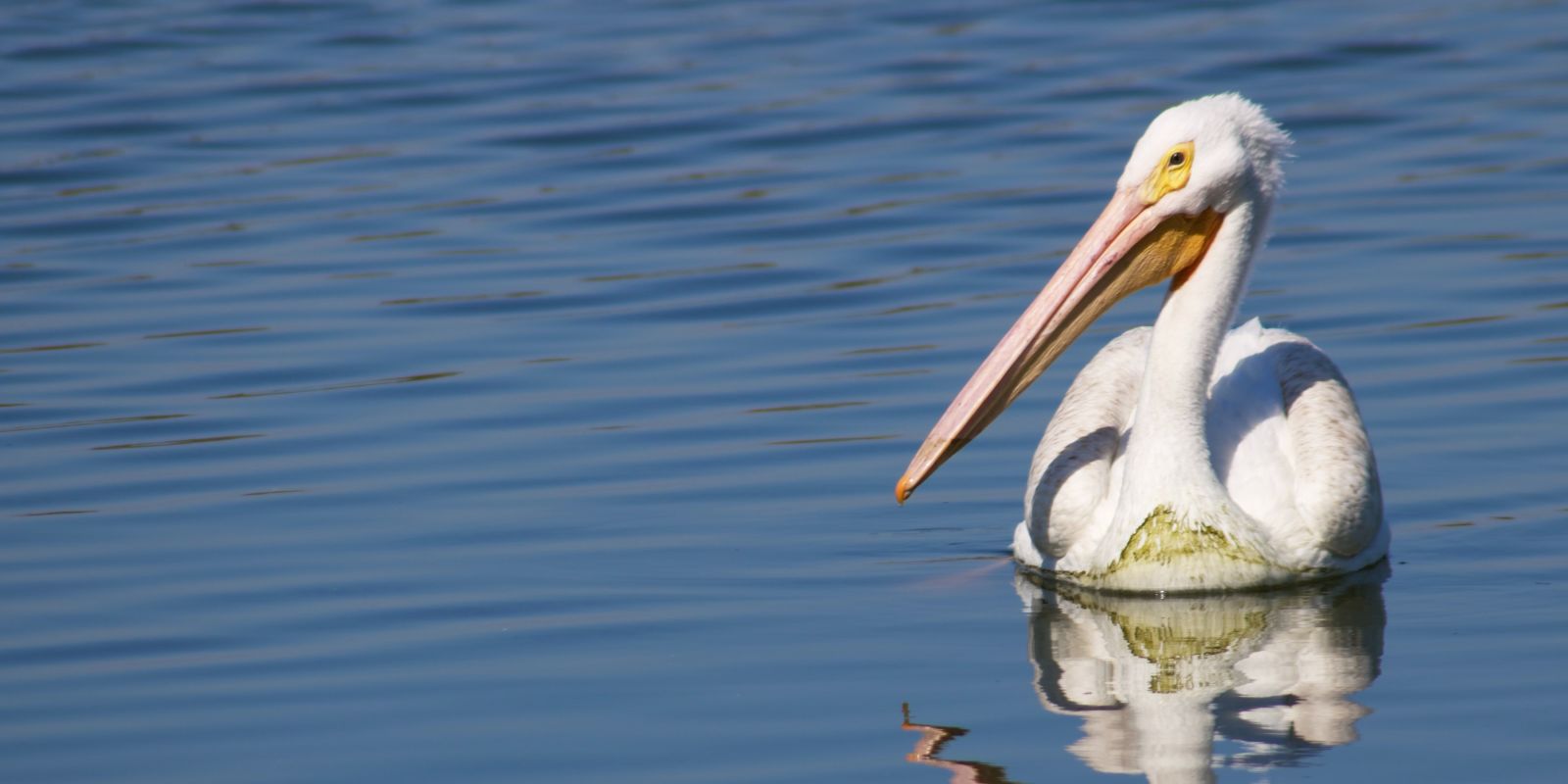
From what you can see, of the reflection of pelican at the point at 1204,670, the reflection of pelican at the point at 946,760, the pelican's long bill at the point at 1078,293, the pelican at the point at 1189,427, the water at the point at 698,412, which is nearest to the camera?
the reflection of pelican at the point at 946,760

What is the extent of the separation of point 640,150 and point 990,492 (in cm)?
557

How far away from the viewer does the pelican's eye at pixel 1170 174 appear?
5430 millimetres

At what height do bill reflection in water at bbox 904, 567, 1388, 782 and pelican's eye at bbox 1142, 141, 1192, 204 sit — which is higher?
pelican's eye at bbox 1142, 141, 1192, 204

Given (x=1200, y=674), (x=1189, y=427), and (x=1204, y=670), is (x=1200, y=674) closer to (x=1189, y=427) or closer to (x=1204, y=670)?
(x=1204, y=670)

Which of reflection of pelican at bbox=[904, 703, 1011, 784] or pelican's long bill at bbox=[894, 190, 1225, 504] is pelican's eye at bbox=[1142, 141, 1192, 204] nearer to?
pelican's long bill at bbox=[894, 190, 1225, 504]

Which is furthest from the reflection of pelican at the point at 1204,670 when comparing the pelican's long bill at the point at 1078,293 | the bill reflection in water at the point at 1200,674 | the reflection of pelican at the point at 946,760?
the pelican's long bill at the point at 1078,293

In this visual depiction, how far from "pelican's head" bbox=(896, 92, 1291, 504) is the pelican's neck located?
66 millimetres

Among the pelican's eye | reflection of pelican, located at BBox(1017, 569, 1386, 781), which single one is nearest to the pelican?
the pelican's eye

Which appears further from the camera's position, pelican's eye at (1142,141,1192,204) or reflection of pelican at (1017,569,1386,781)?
pelican's eye at (1142,141,1192,204)

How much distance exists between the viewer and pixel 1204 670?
15.8 feet

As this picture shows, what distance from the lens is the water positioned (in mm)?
4570

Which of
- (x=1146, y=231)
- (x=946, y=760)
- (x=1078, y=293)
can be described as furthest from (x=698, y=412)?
(x=946, y=760)

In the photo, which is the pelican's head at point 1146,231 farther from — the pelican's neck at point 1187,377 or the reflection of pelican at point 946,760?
the reflection of pelican at point 946,760

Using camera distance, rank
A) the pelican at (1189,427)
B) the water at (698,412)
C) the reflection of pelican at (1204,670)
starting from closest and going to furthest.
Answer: the reflection of pelican at (1204,670)
the water at (698,412)
the pelican at (1189,427)
